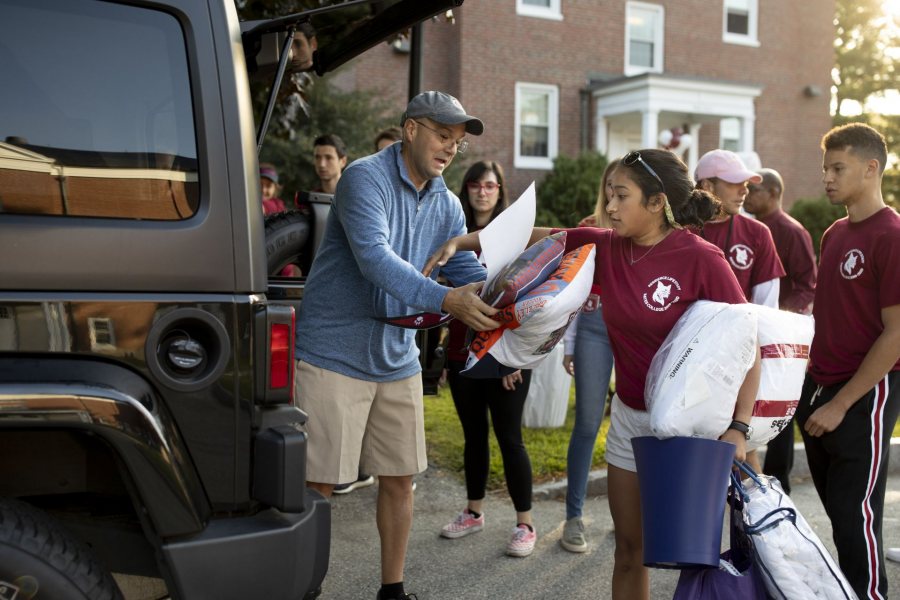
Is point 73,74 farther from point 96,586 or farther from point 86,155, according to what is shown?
point 96,586

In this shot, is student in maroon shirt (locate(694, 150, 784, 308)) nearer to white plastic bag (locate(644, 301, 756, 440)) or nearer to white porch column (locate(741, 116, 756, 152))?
white plastic bag (locate(644, 301, 756, 440))

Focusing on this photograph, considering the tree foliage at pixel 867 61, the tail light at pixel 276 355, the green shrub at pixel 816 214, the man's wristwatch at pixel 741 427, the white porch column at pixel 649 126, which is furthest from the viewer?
the tree foliage at pixel 867 61

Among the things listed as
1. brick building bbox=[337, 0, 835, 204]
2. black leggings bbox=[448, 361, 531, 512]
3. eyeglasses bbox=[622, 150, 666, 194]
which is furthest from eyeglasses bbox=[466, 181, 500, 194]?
brick building bbox=[337, 0, 835, 204]

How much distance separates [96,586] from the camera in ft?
7.09

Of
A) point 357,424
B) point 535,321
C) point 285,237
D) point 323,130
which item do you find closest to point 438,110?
point 535,321

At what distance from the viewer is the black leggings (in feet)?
15.1

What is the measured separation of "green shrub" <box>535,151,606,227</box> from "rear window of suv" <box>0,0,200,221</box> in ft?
52.5

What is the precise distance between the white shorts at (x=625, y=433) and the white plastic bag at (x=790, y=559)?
18.2 inches

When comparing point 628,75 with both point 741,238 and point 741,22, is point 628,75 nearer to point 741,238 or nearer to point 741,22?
point 741,22

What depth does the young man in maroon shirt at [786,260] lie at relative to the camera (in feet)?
17.0

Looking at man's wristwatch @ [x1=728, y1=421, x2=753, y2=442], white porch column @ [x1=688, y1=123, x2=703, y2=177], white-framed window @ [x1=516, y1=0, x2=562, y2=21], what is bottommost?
man's wristwatch @ [x1=728, y1=421, x2=753, y2=442]

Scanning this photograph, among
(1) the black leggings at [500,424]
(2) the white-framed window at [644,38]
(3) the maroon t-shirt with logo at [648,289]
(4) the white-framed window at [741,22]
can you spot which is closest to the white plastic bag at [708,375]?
(3) the maroon t-shirt with logo at [648,289]

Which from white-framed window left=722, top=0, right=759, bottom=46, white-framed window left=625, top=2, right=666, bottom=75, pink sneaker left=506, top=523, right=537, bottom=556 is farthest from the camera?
white-framed window left=722, top=0, right=759, bottom=46

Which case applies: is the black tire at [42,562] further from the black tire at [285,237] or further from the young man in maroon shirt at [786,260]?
the young man in maroon shirt at [786,260]
